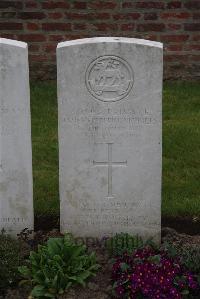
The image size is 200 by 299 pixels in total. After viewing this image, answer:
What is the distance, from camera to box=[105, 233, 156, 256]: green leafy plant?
4875 millimetres

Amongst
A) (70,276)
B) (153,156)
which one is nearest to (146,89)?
(153,156)

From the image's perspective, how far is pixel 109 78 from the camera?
4824 mm

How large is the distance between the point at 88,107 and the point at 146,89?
1.48 ft

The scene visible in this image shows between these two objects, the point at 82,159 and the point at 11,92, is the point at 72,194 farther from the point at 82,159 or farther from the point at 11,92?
the point at 11,92

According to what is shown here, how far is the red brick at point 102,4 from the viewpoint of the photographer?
9203 millimetres

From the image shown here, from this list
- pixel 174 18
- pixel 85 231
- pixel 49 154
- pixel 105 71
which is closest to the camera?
pixel 105 71

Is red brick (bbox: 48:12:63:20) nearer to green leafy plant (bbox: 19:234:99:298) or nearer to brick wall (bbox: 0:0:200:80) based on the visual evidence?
brick wall (bbox: 0:0:200:80)

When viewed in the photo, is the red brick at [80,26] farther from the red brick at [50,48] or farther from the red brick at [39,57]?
the red brick at [39,57]

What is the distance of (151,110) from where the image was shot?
4867mm

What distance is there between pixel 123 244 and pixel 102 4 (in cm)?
507

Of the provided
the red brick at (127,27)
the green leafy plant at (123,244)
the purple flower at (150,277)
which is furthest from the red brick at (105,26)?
the purple flower at (150,277)

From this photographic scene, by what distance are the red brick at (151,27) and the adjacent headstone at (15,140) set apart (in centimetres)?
467

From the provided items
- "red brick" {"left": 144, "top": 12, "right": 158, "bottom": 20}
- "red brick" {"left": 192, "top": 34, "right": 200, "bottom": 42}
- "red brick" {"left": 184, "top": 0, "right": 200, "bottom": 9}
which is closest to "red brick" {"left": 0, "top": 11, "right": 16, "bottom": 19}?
"red brick" {"left": 144, "top": 12, "right": 158, "bottom": 20}

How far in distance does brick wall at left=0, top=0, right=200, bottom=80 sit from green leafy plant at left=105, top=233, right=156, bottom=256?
483cm
